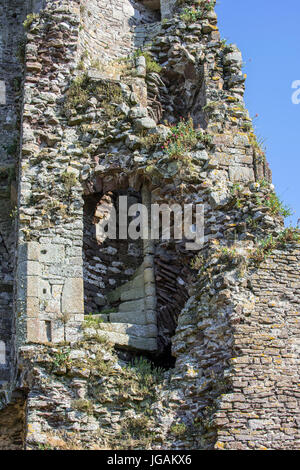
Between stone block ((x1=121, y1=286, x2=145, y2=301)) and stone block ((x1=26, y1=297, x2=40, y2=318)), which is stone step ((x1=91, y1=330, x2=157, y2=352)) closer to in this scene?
stone block ((x1=121, y1=286, x2=145, y2=301))

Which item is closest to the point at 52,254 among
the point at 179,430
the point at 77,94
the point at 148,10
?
the point at 77,94

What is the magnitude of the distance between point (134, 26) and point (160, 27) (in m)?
0.69

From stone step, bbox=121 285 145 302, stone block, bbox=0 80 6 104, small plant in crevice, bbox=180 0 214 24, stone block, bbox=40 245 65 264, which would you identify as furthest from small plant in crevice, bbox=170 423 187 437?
stone block, bbox=0 80 6 104

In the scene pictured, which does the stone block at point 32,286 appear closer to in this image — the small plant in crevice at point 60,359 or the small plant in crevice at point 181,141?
the small plant in crevice at point 60,359

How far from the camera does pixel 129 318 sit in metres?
15.8

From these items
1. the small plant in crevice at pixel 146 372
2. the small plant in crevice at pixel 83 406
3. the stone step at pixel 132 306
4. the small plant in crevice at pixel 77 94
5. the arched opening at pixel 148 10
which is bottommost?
the small plant in crevice at pixel 83 406

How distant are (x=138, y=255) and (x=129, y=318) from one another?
2.03 metres

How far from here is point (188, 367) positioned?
14.2 metres

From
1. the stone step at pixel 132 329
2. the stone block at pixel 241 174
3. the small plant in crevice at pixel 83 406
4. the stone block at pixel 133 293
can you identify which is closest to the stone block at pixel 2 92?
the stone block at pixel 133 293

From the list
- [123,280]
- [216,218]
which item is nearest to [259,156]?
[216,218]

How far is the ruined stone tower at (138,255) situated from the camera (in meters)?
13.8

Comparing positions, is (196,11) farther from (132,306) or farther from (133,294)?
(132,306)

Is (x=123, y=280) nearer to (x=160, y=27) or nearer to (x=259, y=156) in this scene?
(x=259, y=156)

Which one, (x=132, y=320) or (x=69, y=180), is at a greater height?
(x=69, y=180)
